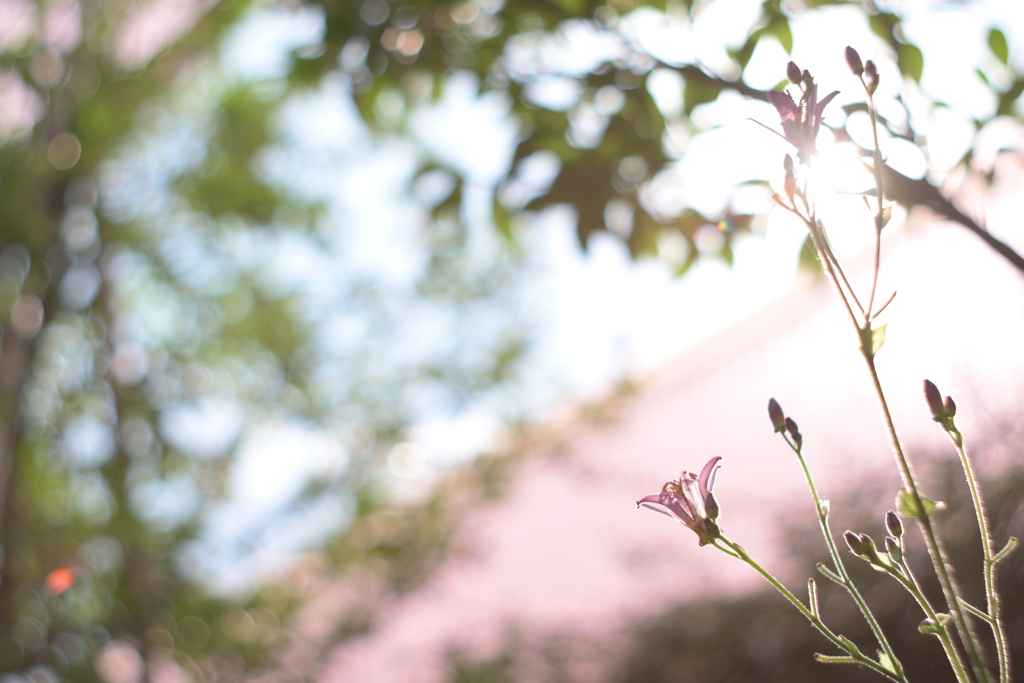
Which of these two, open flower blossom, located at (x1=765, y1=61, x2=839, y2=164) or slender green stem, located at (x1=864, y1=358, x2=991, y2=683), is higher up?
open flower blossom, located at (x1=765, y1=61, x2=839, y2=164)

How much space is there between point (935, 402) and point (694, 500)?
12 cm

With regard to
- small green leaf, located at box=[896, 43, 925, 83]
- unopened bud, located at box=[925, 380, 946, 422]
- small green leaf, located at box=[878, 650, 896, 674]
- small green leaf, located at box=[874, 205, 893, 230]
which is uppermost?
small green leaf, located at box=[896, 43, 925, 83]

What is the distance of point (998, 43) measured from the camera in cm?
73

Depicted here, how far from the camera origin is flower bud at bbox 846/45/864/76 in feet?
1.27

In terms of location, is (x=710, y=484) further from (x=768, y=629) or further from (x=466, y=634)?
(x=466, y=634)

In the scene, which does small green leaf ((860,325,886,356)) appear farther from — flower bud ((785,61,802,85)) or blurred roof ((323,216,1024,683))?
blurred roof ((323,216,1024,683))

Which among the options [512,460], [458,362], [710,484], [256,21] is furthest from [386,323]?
[710,484]

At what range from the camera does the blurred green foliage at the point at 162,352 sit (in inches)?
92.4

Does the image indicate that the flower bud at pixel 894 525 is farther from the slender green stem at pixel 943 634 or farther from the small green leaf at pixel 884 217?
the small green leaf at pixel 884 217

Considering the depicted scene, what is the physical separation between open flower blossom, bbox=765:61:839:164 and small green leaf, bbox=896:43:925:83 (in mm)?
412

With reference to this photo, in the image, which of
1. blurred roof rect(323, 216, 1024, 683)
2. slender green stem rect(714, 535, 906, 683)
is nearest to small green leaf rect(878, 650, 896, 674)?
slender green stem rect(714, 535, 906, 683)

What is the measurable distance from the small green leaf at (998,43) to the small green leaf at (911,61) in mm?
93

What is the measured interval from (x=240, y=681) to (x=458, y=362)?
138cm

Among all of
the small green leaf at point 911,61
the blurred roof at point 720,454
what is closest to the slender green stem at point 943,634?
the small green leaf at point 911,61
